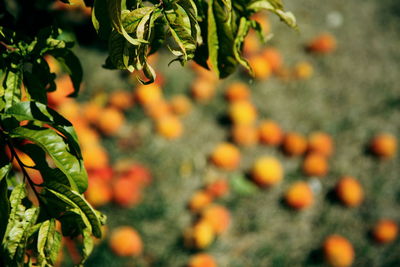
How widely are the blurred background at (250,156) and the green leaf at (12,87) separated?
1343mm

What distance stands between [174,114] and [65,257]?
1421 millimetres

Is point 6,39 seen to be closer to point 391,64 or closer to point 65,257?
point 65,257

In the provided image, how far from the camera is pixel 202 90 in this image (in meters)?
3.31

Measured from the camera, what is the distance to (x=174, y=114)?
10.9ft

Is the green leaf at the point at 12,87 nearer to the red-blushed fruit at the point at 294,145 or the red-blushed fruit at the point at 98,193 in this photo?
the red-blushed fruit at the point at 98,193

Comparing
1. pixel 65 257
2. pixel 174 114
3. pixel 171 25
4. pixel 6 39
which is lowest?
pixel 65 257

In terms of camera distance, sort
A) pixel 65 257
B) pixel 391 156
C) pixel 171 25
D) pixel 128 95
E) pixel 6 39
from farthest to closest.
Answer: pixel 128 95, pixel 391 156, pixel 65 257, pixel 6 39, pixel 171 25

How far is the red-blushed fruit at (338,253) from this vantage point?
256 cm

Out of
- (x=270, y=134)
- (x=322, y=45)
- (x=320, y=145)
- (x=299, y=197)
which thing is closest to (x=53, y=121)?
(x=299, y=197)

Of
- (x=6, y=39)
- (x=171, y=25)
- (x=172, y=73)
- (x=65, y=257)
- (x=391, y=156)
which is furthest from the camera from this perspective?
(x=172, y=73)

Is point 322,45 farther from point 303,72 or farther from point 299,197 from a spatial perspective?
point 299,197

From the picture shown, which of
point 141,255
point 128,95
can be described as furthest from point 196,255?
point 128,95

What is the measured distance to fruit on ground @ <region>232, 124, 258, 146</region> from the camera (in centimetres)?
308

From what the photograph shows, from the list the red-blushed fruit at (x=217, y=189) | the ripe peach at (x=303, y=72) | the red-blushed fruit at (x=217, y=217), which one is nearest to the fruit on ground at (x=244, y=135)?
the red-blushed fruit at (x=217, y=189)
